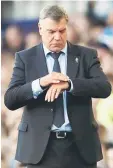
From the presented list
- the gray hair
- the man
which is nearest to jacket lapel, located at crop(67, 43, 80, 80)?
the man

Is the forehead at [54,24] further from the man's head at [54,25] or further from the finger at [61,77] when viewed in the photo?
the finger at [61,77]

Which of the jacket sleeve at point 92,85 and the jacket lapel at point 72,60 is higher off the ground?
the jacket lapel at point 72,60

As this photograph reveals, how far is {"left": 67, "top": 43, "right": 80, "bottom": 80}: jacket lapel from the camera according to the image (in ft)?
6.70

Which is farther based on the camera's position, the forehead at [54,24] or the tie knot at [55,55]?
the tie knot at [55,55]

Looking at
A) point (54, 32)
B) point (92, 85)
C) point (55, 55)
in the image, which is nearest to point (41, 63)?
point (55, 55)

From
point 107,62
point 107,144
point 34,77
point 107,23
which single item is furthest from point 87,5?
point 34,77

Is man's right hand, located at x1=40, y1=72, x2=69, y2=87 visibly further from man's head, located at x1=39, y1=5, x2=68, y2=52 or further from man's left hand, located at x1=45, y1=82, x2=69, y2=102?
man's head, located at x1=39, y1=5, x2=68, y2=52

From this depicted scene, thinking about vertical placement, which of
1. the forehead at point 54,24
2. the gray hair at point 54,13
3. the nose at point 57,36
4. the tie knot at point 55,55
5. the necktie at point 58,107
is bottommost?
the necktie at point 58,107

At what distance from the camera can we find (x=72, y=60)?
2.08m

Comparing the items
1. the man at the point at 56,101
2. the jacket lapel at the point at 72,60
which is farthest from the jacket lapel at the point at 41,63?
the jacket lapel at the point at 72,60

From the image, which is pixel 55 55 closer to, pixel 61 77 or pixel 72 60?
pixel 72 60

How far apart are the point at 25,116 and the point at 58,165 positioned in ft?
0.97

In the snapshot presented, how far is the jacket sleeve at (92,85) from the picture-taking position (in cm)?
194

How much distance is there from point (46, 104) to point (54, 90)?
153mm
